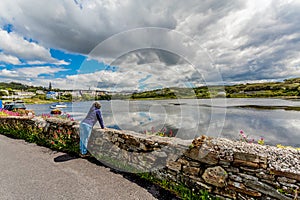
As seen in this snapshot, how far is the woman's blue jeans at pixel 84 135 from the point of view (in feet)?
17.9

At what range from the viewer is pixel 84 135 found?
5.51 metres

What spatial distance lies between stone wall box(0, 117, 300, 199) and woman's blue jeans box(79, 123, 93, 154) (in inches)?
26.9

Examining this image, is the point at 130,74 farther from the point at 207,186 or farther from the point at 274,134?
the point at 274,134

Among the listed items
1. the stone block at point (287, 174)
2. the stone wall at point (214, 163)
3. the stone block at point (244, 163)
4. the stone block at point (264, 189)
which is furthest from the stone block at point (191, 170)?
the stone block at point (287, 174)

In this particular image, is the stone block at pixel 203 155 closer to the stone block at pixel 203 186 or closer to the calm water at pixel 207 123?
the stone block at pixel 203 186

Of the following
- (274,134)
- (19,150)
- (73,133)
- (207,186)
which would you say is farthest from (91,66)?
(274,134)

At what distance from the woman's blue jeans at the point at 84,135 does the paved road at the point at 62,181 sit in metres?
0.38

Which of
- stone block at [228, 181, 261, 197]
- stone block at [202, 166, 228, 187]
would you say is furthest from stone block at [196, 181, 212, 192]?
stone block at [228, 181, 261, 197]

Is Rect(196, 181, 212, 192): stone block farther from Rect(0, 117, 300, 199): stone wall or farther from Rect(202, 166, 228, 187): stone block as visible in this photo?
Rect(202, 166, 228, 187): stone block

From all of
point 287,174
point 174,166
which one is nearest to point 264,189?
point 287,174

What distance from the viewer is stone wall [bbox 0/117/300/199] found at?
270 cm

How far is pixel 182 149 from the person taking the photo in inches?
145

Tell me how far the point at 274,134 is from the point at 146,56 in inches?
777

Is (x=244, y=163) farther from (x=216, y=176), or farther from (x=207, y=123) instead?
(x=207, y=123)
